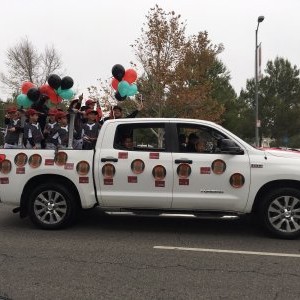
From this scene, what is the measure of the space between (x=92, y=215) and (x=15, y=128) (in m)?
2.19

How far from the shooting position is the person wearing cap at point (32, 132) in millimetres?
8336

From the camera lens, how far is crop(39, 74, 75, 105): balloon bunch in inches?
364

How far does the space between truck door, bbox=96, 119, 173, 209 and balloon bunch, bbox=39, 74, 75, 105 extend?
8.29 ft

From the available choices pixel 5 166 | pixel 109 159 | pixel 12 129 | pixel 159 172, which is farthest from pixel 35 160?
pixel 159 172

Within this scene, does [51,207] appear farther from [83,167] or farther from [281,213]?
[281,213]

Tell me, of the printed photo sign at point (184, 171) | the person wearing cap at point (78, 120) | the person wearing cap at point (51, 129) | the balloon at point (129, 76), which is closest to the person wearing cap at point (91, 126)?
the person wearing cap at point (78, 120)

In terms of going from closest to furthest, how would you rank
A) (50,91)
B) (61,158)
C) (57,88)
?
1. (61,158)
2. (57,88)
3. (50,91)

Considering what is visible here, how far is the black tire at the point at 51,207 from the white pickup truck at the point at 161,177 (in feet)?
0.05

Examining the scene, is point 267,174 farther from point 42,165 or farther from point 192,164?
point 42,165

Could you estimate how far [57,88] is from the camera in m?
9.39

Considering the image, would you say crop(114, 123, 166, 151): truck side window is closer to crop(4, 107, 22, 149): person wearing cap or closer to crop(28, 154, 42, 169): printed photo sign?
crop(28, 154, 42, 169): printed photo sign

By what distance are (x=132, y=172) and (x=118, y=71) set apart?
11.5 ft

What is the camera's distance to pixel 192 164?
22.5ft

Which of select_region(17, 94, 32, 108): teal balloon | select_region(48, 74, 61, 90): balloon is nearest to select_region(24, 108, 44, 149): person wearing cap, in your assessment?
select_region(17, 94, 32, 108): teal balloon
